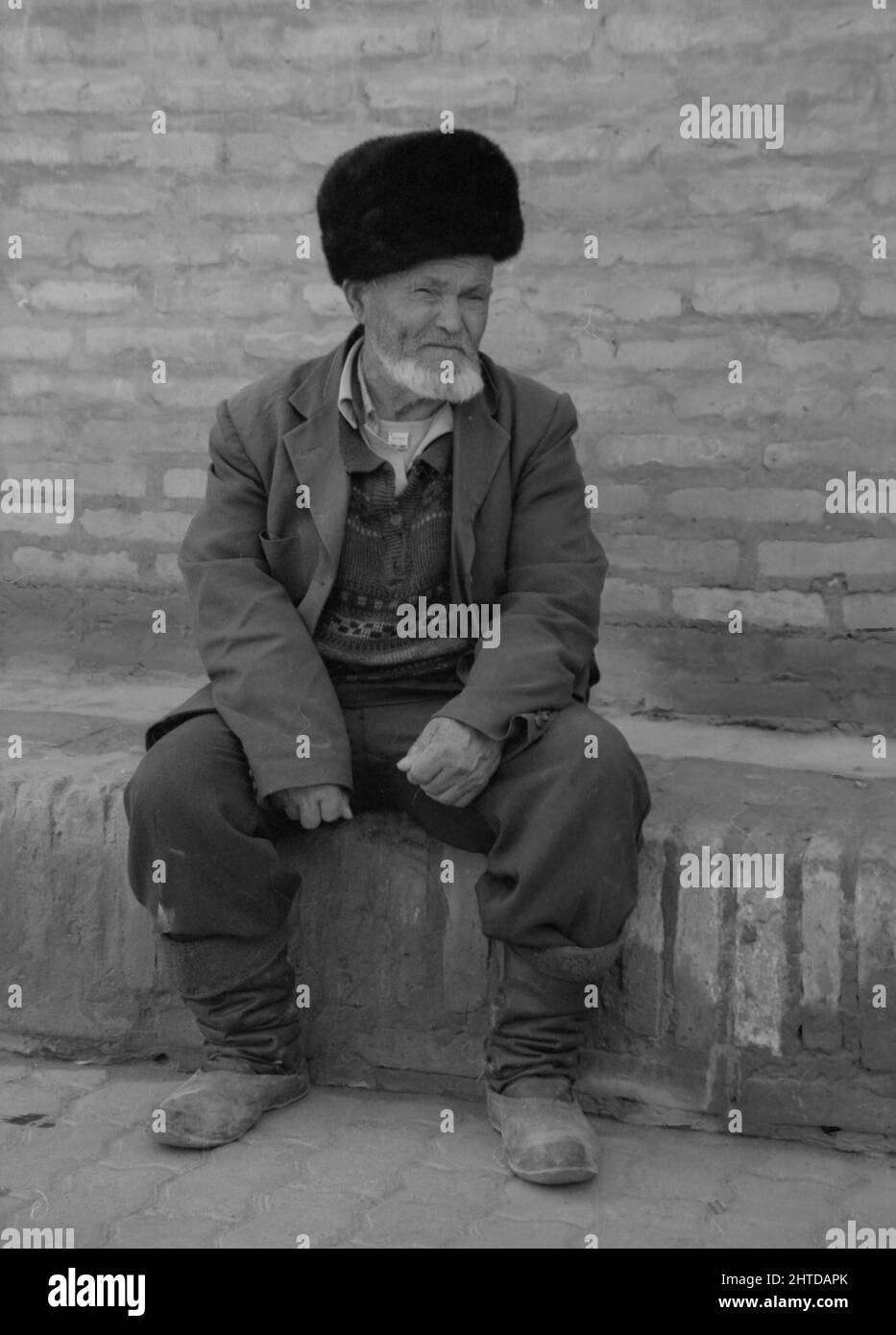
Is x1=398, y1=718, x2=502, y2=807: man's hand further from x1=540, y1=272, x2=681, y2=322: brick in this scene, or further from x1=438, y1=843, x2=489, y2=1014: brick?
x1=540, y1=272, x2=681, y2=322: brick

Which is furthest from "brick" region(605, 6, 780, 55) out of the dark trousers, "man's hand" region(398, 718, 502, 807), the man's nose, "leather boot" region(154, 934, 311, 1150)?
"leather boot" region(154, 934, 311, 1150)

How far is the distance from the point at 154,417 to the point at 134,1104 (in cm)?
205

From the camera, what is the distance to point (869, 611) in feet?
13.6

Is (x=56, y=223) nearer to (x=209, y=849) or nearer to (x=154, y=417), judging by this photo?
(x=154, y=417)

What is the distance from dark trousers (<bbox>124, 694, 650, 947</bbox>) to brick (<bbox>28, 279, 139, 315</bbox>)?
186 centimetres

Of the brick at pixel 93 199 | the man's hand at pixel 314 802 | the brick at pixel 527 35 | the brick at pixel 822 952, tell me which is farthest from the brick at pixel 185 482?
the brick at pixel 822 952

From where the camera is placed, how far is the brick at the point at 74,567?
4.74m

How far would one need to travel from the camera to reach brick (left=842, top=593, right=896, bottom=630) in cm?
414

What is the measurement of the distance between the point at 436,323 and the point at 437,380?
113 millimetres

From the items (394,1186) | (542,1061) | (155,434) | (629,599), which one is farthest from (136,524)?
(394,1186)

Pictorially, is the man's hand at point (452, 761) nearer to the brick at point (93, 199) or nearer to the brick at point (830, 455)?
the brick at point (830, 455)

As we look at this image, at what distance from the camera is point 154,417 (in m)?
4.70

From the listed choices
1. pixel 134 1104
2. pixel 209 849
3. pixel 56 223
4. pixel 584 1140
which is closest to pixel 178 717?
pixel 209 849

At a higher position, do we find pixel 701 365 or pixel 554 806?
pixel 701 365
